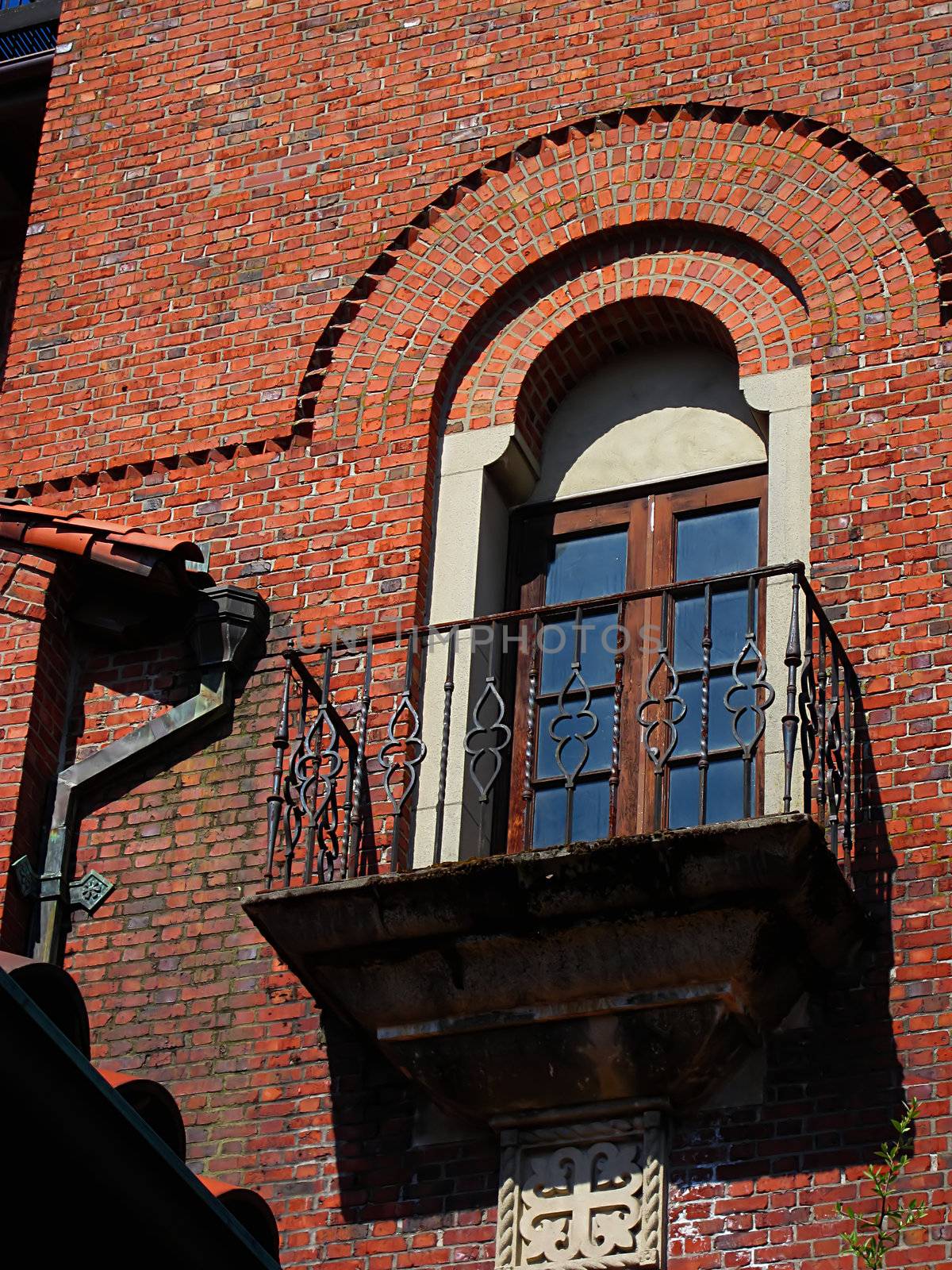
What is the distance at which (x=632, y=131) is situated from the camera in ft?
36.8

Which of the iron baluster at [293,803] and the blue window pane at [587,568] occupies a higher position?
the blue window pane at [587,568]

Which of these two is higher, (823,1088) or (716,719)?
(716,719)

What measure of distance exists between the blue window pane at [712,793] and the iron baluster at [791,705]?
0.47m

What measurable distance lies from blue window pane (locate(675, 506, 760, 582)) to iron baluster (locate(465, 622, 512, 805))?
0.87m

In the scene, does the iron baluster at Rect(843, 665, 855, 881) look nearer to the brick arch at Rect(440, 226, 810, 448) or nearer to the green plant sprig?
the green plant sprig

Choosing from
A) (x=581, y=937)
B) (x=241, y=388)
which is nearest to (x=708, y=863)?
(x=581, y=937)

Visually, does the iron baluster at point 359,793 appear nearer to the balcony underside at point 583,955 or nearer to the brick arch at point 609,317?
the balcony underside at point 583,955

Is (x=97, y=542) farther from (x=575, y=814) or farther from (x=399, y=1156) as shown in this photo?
(x=399, y=1156)

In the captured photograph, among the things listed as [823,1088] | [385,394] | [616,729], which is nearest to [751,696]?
[616,729]

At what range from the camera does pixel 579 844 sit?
8.83 m

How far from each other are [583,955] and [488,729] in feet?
3.33

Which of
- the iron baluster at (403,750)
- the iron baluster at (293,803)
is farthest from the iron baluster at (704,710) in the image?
the iron baluster at (293,803)

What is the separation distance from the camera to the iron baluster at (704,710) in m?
8.96

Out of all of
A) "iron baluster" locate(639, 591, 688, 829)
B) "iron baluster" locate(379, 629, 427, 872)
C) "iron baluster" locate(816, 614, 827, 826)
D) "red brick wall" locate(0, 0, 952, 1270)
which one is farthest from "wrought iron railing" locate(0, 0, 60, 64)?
"iron baluster" locate(816, 614, 827, 826)
